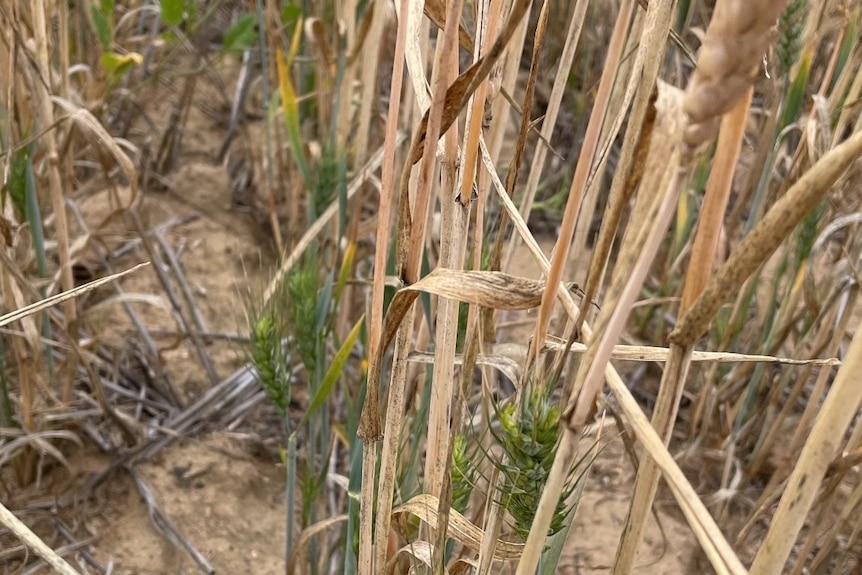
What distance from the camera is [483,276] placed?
408 millimetres

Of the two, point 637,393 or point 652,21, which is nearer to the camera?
point 652,21

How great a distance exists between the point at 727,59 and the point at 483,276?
192 millimetres

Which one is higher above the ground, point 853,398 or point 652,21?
point 652,21

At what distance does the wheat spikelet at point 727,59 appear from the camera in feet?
0.76

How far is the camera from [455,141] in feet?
1.57

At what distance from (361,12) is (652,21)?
83 centimetres

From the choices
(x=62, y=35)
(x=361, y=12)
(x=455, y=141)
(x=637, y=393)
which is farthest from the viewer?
(x=637, y=393)

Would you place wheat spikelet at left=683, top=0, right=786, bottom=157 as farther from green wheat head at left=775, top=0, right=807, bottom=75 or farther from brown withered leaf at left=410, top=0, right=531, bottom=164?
green wheat head at left=775, top=0, right=807, bottom=75

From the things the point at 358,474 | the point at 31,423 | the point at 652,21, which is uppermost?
the point at 652,21

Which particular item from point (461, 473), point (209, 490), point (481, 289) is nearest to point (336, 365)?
point (461, 473)

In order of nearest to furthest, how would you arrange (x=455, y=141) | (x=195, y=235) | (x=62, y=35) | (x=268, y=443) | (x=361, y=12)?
(x=455, y=141)
(x=62, y=35)
(x=361, y=12)
(x=268, y=443)
(x=195, y=235)

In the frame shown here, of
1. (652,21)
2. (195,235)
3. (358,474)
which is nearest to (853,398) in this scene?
(652,21)

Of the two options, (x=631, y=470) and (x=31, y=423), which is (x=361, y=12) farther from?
(x=631, y=470)

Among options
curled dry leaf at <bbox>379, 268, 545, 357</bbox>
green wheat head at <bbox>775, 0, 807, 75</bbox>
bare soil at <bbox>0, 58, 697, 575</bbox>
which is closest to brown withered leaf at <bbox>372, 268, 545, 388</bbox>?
curled dry leaf at <bbox>379, 268, 545, 357</bbox>
